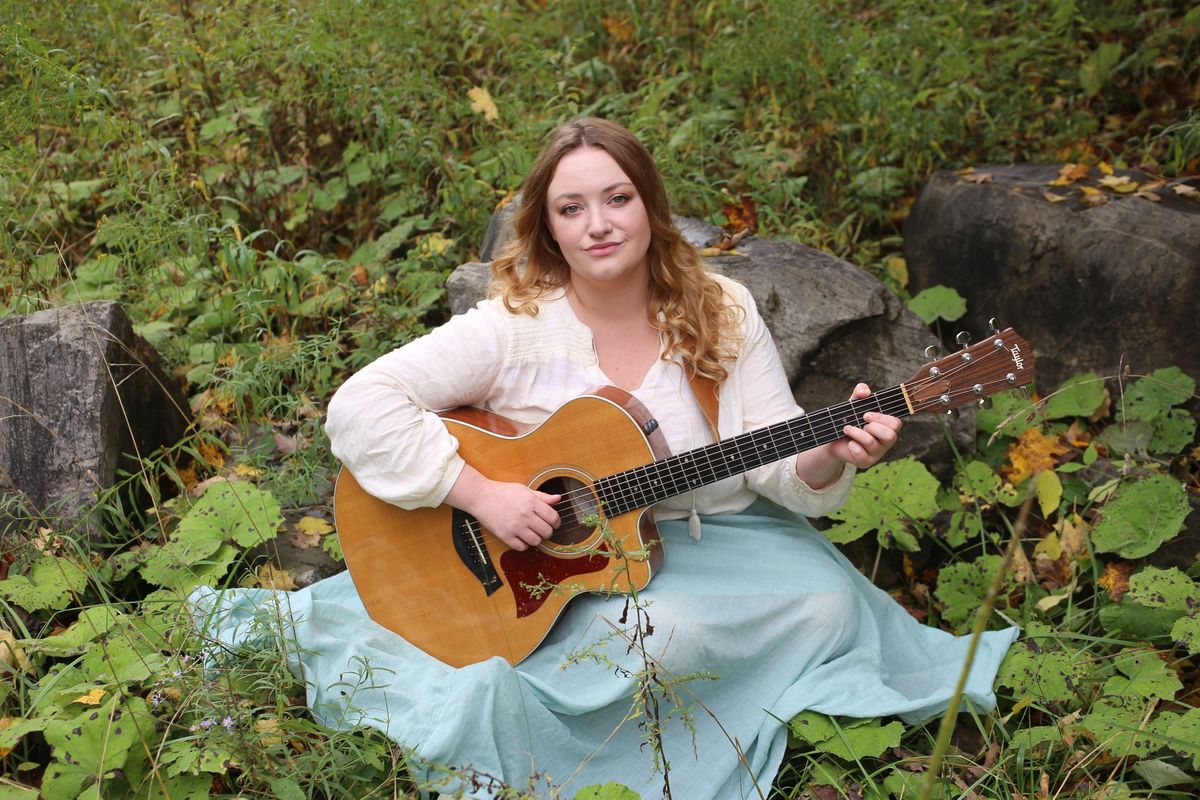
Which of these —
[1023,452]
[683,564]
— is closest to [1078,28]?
[1023,452]

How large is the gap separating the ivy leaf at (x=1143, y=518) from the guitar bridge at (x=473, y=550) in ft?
5.99

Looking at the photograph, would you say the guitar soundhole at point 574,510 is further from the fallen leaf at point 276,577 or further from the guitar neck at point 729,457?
the fallen leaf at point 276,577

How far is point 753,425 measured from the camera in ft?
9.17

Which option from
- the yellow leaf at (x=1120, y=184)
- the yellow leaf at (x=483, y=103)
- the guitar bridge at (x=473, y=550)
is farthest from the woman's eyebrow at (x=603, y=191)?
the yellow leaf at (x=1120, y=184)

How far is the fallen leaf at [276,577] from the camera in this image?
3.12 m

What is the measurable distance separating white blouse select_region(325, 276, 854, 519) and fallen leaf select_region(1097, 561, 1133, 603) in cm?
98

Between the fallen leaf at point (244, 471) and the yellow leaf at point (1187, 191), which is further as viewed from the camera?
the yellow leaf at point (1187, 191)

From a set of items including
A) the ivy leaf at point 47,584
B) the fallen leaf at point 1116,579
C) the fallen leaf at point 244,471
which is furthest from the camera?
the fallen leaf at point 244,471

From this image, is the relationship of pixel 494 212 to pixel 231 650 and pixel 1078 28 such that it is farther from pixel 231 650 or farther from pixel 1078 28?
pixel 1078 28

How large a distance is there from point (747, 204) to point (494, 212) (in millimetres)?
1132

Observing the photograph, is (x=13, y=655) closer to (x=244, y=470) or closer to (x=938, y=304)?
(x=244, y=470)

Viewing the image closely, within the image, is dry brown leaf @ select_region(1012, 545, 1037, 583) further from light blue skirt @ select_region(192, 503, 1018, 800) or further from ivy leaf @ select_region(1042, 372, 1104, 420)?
ivy leaf @ select_region(1042, 372, 1104, 420)

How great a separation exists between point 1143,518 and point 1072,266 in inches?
48.4

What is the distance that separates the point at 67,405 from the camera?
327 centimetres
